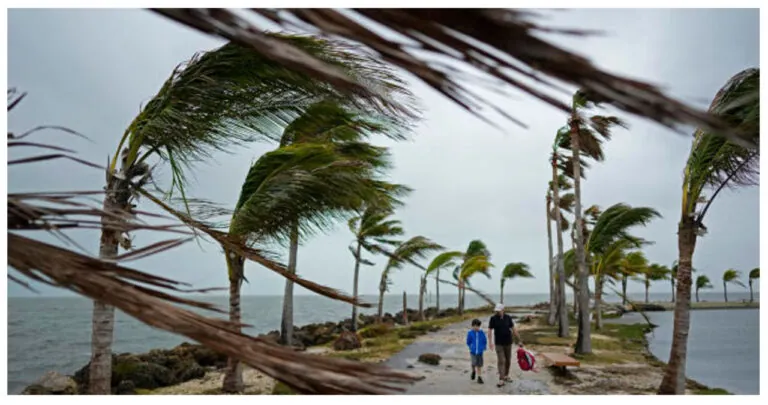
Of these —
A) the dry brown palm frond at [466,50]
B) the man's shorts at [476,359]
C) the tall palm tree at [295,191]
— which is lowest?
the man's shorts at [476,359]

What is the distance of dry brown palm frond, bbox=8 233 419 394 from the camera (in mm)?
1138

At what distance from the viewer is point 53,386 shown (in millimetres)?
9477

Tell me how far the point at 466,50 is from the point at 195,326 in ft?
2.53

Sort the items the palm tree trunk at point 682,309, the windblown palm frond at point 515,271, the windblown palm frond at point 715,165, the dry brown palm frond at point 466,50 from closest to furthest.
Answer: the dry brown palm frond at point 466,50 → the windblown palm frond at point 715,165 → the palm tree trunk at point 682,309 → the windblown palm frond at point 515,271

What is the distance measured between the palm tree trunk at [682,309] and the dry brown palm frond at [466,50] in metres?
7.30

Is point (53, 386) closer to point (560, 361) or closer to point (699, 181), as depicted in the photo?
point (560, 361)

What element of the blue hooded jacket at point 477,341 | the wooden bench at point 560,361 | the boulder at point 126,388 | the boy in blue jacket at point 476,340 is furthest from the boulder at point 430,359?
the boulder at point 126,388

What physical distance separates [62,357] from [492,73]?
2161 cm

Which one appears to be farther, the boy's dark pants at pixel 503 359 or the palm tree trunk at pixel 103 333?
the boy's dark pants at pixel 503 359

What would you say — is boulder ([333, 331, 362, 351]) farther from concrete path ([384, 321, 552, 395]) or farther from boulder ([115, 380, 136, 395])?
boulder ([115, 380, 136, 395])

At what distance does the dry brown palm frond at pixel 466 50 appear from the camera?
84 cm

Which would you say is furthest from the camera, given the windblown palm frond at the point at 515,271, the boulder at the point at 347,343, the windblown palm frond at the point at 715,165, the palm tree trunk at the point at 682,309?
the windblown palm frond at the point at 515,271

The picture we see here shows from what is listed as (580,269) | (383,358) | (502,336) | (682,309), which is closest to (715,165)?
(682,309)

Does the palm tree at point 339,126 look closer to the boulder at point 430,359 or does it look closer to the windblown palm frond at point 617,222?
the boulder at point 430,359
